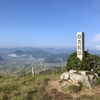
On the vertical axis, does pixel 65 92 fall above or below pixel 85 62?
below

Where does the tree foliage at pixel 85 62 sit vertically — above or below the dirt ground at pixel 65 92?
above

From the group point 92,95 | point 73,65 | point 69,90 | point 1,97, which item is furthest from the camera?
point 73,65

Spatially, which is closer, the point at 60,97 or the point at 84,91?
the point at 60,97

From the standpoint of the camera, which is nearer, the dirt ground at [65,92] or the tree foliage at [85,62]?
the dirt ground at [65,92]

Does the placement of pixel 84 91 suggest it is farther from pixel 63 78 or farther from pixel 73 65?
pixel 73 65

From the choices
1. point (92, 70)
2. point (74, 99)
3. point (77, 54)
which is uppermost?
point (77, 54)

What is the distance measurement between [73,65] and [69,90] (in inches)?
118

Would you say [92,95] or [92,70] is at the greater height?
[92,70]

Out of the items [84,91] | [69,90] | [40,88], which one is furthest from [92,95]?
[40,88]

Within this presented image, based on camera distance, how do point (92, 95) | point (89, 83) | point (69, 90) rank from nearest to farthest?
point (92, 95)
point (69, 90)
point (89, 83)

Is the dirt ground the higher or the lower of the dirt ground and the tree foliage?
the lower

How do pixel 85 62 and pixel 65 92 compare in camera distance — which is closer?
pixel 65 92

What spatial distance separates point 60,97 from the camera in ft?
26.0

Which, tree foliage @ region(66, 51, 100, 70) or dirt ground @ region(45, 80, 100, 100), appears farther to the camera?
tree foliage @ region(66, 51, 100, 70)
